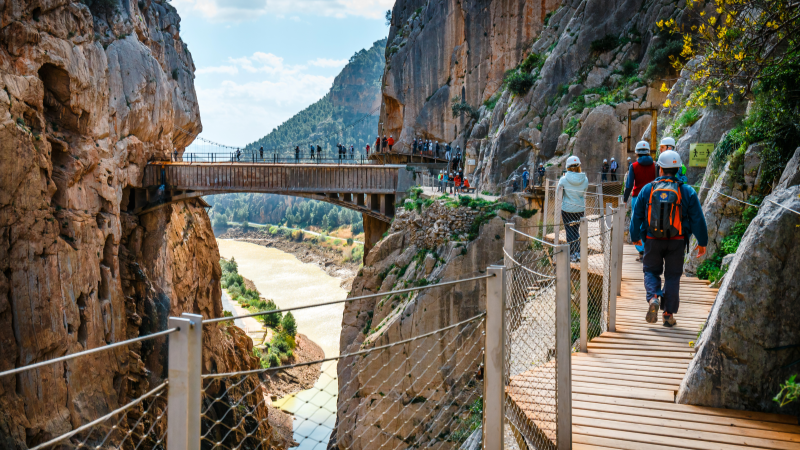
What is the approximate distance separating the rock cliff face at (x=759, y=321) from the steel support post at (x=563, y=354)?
1116 mm

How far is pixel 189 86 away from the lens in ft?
92.6

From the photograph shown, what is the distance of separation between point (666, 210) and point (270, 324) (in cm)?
3309

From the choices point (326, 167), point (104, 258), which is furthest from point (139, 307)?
point (326, 167)

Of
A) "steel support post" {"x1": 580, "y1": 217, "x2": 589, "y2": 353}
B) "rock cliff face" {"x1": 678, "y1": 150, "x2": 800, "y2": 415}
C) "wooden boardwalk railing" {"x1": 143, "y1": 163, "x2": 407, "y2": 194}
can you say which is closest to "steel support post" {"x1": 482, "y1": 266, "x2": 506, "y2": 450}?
"rock cliff face" {"x1": 678, "y1": 150, "x2": 800, "y2": 415}

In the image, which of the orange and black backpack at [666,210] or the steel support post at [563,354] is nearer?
the steel support post at [563,354]

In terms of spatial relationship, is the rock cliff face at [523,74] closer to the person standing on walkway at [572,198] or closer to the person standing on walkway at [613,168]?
the person standing on walkway at [613,168]

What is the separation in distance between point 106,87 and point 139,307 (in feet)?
24.6

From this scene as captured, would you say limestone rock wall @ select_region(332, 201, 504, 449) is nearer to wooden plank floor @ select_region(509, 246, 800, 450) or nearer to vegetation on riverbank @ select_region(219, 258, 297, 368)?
vegetation on riverbank @ select_region(219, 258, 297, 368)

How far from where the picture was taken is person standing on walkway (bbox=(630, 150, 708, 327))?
4.94 m

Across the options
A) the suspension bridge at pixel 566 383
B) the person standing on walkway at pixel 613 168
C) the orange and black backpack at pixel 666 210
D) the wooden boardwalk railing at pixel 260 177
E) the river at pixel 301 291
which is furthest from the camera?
the river at pixel 301 291

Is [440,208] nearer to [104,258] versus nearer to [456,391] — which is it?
[456,391]

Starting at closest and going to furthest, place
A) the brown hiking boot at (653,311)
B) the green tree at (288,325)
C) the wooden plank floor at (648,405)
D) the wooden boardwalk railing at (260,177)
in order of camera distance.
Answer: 1. the wooden plank floor at (648,405)
2. the brown hiking boot at (653,311)
3. the wooden boardwalk railing at (260,177)
4. the green tree at (288,325)

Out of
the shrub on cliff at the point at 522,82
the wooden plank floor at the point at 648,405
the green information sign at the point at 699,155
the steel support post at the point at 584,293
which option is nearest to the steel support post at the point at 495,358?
the wooden plank floor at the point at 648,405

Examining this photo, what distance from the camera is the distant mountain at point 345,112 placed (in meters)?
106
